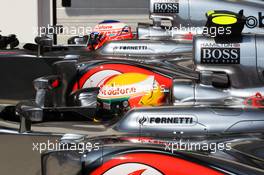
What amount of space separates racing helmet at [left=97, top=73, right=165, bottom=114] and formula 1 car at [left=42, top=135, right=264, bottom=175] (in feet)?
2.98

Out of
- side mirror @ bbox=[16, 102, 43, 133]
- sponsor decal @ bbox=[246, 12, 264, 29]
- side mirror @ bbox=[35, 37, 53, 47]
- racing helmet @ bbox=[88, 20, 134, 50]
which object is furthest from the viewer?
racing helmet @ bbox=[88, 20, 134, 50]

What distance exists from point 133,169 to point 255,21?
13.7 ft

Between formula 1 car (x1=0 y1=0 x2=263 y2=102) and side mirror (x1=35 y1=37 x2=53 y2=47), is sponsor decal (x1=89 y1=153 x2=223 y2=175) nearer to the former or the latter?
formula 1 car (x1=0 y1=0 x2=263 y2=102)

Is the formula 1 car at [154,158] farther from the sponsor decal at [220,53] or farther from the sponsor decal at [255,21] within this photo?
the sponsor decal at [255,21]

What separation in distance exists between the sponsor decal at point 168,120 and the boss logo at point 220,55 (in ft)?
2.84

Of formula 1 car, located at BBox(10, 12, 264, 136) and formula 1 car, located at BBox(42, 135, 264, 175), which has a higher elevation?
formula 1 car, located at BBox(10, 12, 264, 136)

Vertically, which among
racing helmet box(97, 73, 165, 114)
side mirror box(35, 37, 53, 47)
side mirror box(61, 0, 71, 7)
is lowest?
racing helmet box(97, 73, 165, 114)

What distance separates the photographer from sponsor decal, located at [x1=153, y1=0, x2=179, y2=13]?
638cm

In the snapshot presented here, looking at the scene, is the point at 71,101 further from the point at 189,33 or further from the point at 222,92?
the point at 189,33

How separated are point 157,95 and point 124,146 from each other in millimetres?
1071

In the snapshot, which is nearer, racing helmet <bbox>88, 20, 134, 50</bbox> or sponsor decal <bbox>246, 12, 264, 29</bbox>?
sponsor decal <bbox>246, 12, 264, 29</bbox>

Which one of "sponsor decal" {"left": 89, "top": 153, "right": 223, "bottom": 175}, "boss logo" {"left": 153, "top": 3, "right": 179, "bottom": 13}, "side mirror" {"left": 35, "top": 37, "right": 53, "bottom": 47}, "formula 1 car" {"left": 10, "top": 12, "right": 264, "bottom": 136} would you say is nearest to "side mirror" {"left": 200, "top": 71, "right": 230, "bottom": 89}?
"formula 1 car" {"left": 10, "top": 12, "right": 264, "bottom": 136}

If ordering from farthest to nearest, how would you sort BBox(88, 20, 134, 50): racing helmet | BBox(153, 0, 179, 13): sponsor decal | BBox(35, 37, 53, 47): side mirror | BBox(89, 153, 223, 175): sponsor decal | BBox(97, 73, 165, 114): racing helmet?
BBox(153, 0, 179, 13): sponsor decal
BBox(88, 20, 134, 50): racing helmet
BBox(35, 37, 53, 47): side mirror
BBox(97, 73, 165, 114): racing helmet
BBox(89, 153, 223, 175): sponsor decal

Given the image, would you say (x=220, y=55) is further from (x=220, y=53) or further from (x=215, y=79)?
(x=215, y=79)
